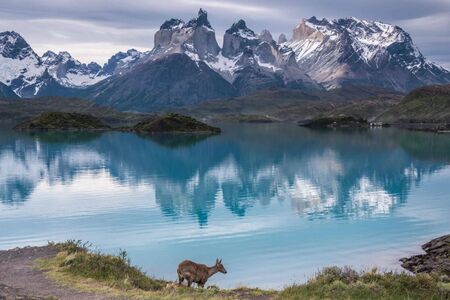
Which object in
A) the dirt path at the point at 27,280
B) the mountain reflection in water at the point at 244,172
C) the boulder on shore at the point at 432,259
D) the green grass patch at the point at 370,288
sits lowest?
the mountain reflection in water at the point at 244,172

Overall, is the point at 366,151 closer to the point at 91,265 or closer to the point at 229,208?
the point at 229,208

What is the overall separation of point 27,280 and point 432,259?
3151 centimetres

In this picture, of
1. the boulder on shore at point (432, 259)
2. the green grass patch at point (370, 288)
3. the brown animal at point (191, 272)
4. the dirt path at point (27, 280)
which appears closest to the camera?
the green grass patch at point (370, 288)

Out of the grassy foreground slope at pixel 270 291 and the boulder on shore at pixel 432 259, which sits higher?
the grassy foreground slope at pixel 270 291

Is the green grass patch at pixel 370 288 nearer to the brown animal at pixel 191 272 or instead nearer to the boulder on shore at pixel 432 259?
the brown animal at pixel 191 272

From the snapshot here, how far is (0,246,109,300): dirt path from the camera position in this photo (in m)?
25.6

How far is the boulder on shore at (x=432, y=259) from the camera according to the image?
40969 mm

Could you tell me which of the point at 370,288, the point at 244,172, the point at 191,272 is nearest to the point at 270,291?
the point at 191,272

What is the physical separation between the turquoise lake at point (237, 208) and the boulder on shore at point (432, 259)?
1174 millimetres

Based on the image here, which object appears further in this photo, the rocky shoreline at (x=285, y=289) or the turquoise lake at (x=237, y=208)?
the turquoise lake at (x=237, y=208)

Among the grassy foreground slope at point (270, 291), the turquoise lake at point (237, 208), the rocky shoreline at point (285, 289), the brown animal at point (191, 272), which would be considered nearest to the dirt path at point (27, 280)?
the rocky shoreline at point (285, 289)

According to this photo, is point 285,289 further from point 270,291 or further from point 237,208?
point 237,208

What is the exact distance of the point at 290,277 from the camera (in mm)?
41250

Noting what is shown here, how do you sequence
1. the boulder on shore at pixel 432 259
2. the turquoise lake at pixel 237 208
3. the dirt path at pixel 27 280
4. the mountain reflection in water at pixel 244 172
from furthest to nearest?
the mountain reflection in water at pixel 244 172
the turquoise lake at pixel 237 208
the boulder on shore at pixel 432 259
the dirt path at pixel 27 280
